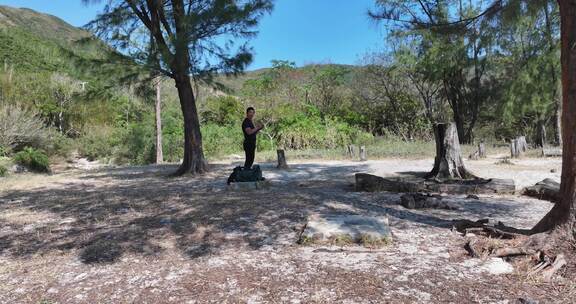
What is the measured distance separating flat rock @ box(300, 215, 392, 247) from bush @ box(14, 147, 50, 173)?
1038 cm

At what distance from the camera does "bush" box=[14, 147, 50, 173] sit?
1146 cm

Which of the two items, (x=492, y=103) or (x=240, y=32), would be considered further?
(x=492, y=103)

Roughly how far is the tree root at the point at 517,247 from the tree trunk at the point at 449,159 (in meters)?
3.28

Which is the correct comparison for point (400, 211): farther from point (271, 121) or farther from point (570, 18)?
point (271, 121)

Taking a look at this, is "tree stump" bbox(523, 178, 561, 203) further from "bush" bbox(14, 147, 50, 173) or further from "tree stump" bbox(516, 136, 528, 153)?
"bush" bbox(14, 147, 50, 173)

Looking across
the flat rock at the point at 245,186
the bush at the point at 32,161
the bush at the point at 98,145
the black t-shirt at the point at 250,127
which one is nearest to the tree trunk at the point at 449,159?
the flat rock at the point at 245,186

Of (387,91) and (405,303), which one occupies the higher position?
(387,91)

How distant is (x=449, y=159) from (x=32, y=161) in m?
10.7

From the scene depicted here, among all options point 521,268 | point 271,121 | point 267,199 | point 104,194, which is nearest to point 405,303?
point 521,268

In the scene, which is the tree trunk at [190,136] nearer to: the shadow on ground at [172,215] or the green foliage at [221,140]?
the shadow on ground at [172,215]

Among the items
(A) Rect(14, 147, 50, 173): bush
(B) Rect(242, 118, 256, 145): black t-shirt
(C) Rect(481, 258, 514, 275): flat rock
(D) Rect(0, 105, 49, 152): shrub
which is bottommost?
(C) Rect(481, 258, 514, 275): flat rock

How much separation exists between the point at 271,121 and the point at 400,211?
1348 centimetres

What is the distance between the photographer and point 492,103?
58.5ft

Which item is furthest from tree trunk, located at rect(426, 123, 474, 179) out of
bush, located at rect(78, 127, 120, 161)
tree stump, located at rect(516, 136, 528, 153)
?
bush, located at rect(78, 127, 120, 161)
